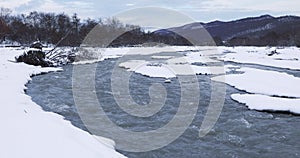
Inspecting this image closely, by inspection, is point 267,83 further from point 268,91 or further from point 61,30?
point 61,30

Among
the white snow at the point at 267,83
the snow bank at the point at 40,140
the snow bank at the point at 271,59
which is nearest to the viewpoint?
the snow bank at the point at 40,140

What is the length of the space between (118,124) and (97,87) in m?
6.60

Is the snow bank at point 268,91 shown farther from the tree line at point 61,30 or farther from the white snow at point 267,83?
the tree line at point 61,30

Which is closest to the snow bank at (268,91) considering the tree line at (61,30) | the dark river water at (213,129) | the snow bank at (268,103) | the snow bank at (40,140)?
the snow bank at (268,103)

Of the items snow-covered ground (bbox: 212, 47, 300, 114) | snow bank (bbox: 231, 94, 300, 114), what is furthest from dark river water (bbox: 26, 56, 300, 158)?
snow-covered ground (bbox: 212, 47, 300, 114)

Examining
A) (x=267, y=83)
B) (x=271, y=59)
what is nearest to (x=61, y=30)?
(x=271, y=59)

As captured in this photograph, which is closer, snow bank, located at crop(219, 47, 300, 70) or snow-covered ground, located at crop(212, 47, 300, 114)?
snow-covered ground, located at crop(212, 47, 300, 114)

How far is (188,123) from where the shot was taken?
9.70m

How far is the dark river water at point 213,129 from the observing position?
751cm

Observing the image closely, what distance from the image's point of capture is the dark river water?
7508 millimetres

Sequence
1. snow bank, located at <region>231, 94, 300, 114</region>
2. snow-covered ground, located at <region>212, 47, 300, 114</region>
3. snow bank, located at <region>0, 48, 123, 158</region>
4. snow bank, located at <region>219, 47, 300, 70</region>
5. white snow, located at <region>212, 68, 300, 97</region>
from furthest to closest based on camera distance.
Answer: snow bank, located at <region>219, 47, 300, 70</region>
white snow, located at <region>212, 68, 300, 97</region>
snow-covered ground, located at <region>212, 47, 300, 114</region>
snow bank, located at <region>231, 94, 300, 114</region>
snow bank, located at <region>0, 48, 123, 158</region>

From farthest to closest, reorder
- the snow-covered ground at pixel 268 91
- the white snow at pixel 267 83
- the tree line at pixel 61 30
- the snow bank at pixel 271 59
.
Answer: the tree line at pixel 61 30 < the snow bank at pixel 271 59 < the white snow at pixel 267 83 < the snow-covered ground at pixel 268 91

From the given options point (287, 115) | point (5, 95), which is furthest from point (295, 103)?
point (5, 95)

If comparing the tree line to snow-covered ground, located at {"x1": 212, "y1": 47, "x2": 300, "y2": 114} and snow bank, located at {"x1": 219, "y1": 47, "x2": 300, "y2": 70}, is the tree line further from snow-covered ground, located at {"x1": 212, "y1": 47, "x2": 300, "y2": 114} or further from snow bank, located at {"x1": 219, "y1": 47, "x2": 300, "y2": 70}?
snow-covered ground, located at {"x1": 212, "y1": 47, "x2": 300, "y2": 114}
